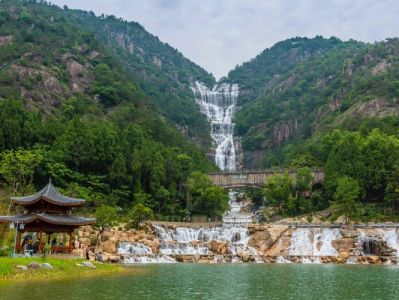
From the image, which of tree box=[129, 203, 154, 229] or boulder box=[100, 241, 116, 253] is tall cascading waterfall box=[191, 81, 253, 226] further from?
boulder box=[100, 241, 116, 253]

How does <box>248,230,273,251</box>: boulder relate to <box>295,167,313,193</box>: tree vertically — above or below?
below

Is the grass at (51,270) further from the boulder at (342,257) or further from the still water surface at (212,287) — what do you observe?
the boulder at (342,257)

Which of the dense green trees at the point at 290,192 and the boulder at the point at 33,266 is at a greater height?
the dense green trees at the point at 290,192

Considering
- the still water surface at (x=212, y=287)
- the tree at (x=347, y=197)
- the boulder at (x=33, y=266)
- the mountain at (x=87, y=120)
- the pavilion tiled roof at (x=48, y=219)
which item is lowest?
the still water surface at (x=212, y=287)

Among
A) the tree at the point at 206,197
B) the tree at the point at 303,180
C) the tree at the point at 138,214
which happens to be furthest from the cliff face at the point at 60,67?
the tree at the point at 303,180

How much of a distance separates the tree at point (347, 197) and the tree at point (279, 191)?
26.6ft

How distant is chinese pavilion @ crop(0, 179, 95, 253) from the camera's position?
32.0 m

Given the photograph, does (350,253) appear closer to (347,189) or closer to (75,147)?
(347,189)

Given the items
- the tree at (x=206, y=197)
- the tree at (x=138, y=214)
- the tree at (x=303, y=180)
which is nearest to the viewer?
the tree at (x=138, y=214)

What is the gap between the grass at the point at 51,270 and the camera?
82.4 feet

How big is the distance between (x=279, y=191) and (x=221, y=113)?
76184mm

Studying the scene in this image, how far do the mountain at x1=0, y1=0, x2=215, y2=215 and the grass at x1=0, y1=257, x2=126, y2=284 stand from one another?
21607 mm

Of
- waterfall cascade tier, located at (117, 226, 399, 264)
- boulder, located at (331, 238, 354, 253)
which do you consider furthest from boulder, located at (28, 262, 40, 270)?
boulder, located at (331, 238, 354, 253)

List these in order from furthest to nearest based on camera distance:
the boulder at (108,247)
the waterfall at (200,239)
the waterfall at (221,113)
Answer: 1. the waterfall at (221,113)
2. the waterfall at (200,239)
3. the boulder at (108,247)
